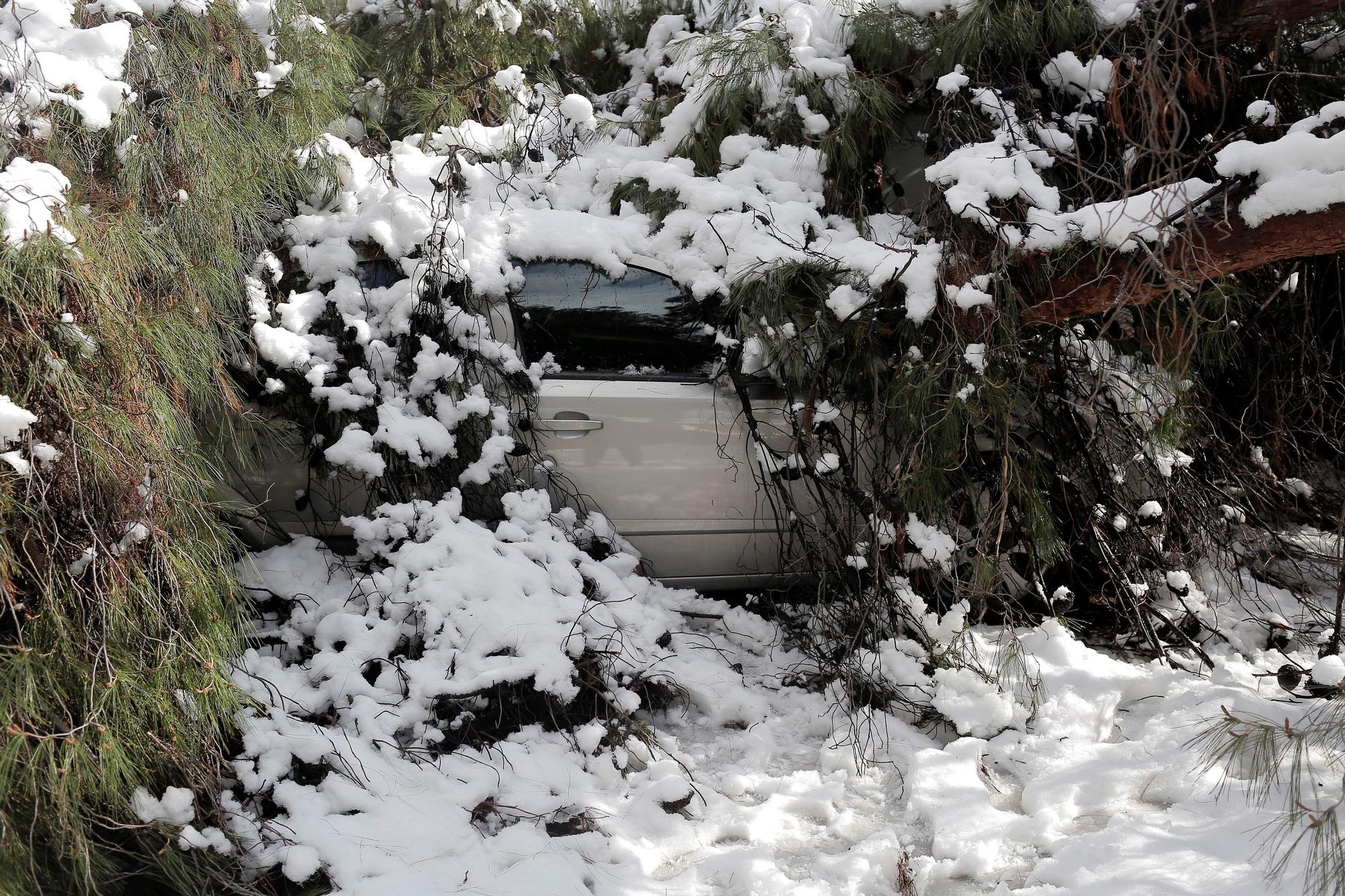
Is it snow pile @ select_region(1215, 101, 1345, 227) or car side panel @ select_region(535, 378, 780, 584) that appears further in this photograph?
car side panel @ select_region(535, 378, 780, 584)

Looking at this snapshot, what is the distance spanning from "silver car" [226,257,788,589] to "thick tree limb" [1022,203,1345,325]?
116 centimetres

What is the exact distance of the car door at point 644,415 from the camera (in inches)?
135

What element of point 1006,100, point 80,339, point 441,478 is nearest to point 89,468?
point 80,339

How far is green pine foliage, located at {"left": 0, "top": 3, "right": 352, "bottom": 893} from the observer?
180cm

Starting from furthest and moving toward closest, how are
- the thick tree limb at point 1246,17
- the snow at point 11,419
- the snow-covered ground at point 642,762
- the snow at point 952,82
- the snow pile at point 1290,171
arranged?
1. the snow at point 952,82
2. the thick tree limb at point 1246,17
3. the snow pile at point 1290,171
4. the snow-covered ground at point 642,762
5. the snow at point 11,419

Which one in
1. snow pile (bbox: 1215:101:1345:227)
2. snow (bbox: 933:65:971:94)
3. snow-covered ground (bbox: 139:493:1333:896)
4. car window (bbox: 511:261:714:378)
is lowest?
snow-covered ground (bbox: 139:493:1333:896)

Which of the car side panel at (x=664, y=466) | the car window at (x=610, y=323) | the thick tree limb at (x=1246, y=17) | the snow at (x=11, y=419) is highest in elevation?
the thick tree limb at (x=1246, y=17)

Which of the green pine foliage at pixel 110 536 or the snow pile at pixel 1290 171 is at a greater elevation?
the snow pile at pixel 1290 171

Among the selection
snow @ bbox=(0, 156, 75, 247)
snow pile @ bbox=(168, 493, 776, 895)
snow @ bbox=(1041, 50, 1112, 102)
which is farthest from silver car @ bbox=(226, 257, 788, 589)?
snow @ bbox=(1041, 50, 1112, 102)

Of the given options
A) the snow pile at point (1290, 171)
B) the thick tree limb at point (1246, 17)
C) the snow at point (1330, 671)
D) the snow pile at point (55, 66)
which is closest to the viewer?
the snow pile at point (55, 66)

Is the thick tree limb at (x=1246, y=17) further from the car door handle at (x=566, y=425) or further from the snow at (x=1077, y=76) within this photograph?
the car door handle at (x=566, y=425)

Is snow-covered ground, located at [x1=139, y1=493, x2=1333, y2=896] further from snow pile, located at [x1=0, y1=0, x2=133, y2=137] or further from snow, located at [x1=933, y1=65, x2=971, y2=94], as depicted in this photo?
snow, located at [x1=933, y1=65, x2=971, y2=94]

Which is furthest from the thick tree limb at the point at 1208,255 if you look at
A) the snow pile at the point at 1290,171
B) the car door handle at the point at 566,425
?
the car door handle at the point at 566,425

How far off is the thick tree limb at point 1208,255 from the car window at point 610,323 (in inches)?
50.9
